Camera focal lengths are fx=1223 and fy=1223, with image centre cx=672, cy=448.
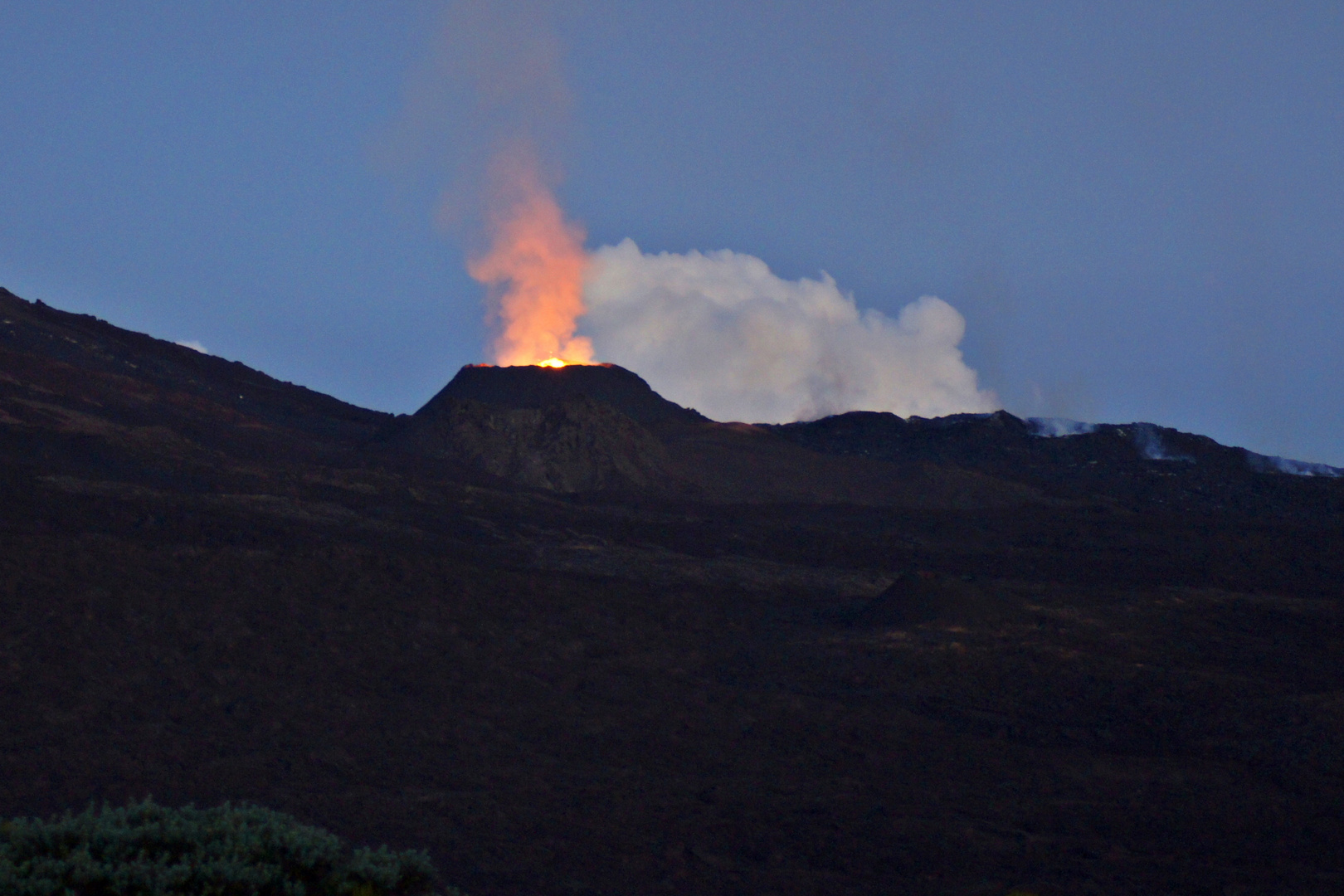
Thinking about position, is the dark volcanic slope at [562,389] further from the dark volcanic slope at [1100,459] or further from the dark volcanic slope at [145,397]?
the dark volcanic slope at [1100,459]

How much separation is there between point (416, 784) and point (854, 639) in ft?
37.6

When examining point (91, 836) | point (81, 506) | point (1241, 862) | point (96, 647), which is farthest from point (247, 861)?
point (81, 506)

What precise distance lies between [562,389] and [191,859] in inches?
2140

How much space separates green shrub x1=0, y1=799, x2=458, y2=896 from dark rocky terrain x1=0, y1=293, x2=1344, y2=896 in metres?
4.43

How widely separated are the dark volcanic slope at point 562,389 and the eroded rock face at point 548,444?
8.22m

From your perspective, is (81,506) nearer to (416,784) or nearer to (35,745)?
(35,745)

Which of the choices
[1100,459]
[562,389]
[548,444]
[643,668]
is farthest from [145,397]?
[1100,459]

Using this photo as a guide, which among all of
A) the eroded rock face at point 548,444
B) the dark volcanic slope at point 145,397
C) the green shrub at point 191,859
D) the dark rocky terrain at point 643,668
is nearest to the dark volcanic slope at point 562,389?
the dark volcanic slope at point 145,397

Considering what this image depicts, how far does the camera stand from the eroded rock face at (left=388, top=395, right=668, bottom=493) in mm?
45000

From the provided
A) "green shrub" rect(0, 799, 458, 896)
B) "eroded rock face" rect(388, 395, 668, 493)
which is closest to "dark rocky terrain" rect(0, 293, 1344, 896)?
"eroded rock face" rect(388, 395, 668, 493)

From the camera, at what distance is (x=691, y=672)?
21.2 meters

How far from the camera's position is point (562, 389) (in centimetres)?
6038

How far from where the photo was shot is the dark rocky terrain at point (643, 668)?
13000 millimetres

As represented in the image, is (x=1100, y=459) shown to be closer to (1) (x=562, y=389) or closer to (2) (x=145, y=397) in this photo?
(1) (x=562, y=389)
